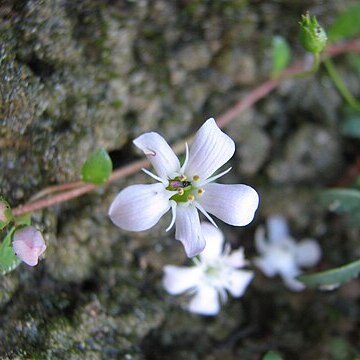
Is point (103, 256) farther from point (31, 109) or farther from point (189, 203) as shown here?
point (31, 109)

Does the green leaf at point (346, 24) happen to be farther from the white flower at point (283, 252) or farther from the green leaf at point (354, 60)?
the white flower at point (283, 252)

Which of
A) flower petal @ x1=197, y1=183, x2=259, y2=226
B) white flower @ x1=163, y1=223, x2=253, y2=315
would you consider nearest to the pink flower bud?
flower petal @ x1=197, y1=183, x2=259, y2=226

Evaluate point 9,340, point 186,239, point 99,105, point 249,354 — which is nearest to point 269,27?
point 99,105

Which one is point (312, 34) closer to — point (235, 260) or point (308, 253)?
point (235, 260)

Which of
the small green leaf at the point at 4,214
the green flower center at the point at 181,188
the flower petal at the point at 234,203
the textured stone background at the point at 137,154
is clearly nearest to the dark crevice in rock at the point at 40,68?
the textured stone background at the point at 137,154

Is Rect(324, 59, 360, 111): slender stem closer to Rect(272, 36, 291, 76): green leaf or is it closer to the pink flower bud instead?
Rect(272, 36, 291, 76): green leaf
